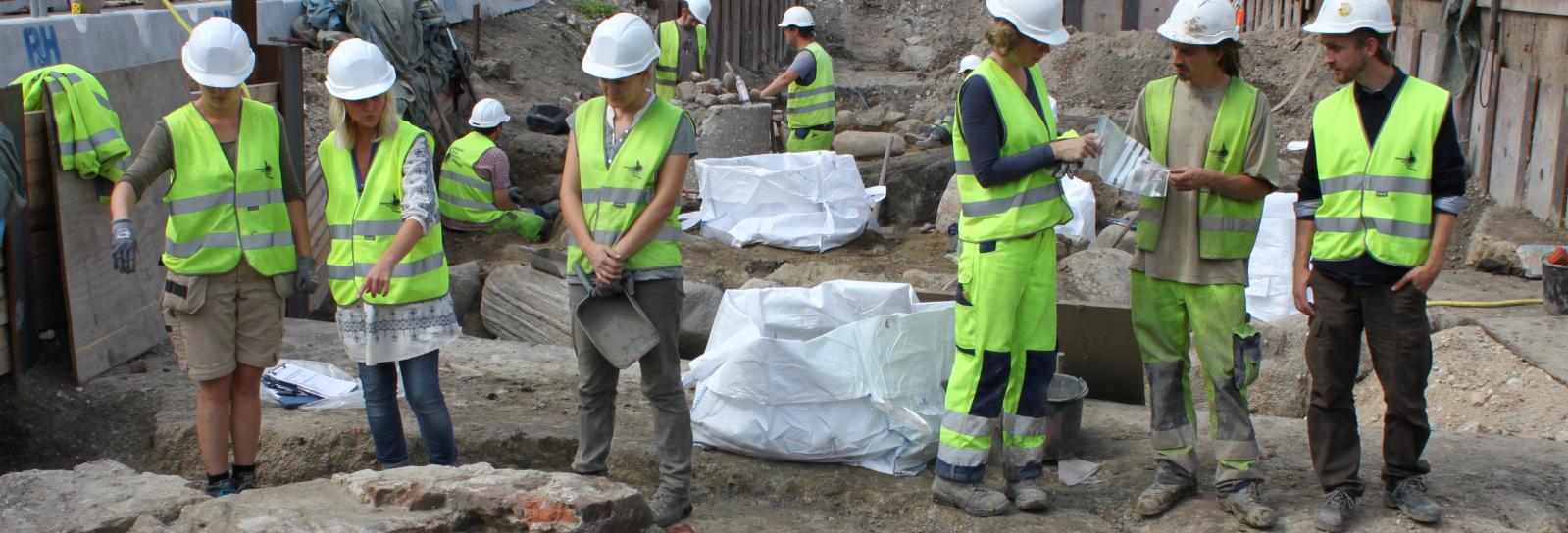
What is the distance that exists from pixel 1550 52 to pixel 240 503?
877cm

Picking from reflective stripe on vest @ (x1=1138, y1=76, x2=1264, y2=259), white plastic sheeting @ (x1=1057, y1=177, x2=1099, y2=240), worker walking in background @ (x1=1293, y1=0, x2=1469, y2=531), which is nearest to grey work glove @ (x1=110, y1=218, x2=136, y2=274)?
reflective stripe on vest @ (x1=1138, y1=76, x2=1264, y2=259)

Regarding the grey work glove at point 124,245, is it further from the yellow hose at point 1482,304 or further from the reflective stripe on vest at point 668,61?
the reflective stripe on vest at point 668,61

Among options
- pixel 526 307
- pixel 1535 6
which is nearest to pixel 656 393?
pixel 526 307

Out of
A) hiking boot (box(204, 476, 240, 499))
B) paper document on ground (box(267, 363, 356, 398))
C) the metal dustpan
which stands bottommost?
paper document on ground (box(267, 363, 356, 398))

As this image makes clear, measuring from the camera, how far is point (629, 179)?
406 centimetres

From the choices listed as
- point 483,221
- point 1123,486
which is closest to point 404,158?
point 1123,486

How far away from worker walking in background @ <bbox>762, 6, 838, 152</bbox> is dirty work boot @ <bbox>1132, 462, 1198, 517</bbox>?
5.90 metres

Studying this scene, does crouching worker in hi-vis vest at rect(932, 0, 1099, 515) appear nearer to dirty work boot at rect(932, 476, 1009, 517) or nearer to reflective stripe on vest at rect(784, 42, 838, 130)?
dirty work boot at rect(932, 476, 1009, 517)

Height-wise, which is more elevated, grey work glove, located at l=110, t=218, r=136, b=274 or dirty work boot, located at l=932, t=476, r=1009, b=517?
grey work glove, located at l=110, t=218, r=136, b=274

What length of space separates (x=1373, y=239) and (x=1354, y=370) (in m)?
0.43

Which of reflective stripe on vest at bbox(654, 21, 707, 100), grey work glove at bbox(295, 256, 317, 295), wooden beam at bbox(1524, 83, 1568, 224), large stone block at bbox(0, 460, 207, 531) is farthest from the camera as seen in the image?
reflective stripe on vest at bbox(654, 21, 707, 100)

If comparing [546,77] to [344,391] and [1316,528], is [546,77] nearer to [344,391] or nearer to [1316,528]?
[344,391]

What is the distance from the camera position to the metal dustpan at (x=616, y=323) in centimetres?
402

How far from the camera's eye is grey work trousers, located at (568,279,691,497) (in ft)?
13.6
